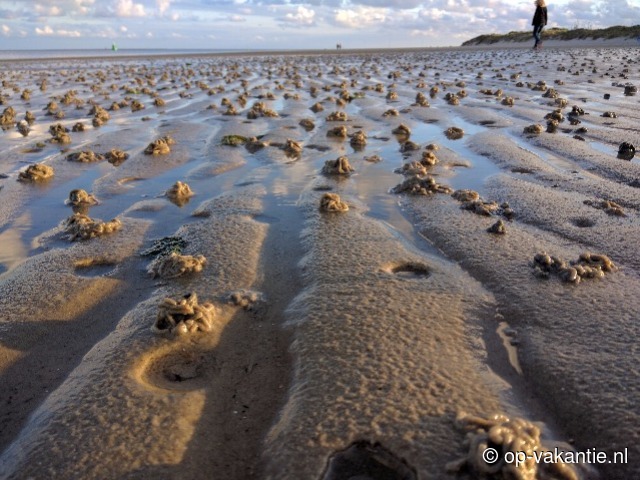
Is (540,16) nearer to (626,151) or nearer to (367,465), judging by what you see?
(626,151)

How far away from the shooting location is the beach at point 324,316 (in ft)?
7.75

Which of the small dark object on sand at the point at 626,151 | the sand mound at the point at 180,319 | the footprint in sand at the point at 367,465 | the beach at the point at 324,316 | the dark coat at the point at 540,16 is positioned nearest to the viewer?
the footprint in sand at the point at 367,465

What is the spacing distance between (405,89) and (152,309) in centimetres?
1605

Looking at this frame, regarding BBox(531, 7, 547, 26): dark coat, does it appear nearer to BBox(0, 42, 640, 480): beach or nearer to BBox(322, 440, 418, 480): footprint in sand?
BBox(0, 42, 640, 480): beach

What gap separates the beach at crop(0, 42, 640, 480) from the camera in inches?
93.0

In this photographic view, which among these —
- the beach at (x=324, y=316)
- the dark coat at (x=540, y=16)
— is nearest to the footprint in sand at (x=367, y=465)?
the beach at (x=324, y=316)

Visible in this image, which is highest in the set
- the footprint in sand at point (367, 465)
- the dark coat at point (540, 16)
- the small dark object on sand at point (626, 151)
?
the dark coat at point (540, 16)

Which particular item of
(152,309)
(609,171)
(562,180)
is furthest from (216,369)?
(609,171)

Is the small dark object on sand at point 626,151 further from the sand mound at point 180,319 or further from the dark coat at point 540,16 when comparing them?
the dark coat at point 540,16

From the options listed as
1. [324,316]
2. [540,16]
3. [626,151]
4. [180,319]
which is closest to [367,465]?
[324,316]

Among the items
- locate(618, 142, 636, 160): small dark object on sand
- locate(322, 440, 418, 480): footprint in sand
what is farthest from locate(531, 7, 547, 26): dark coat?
locate(322, 440, 418, 480): footprint in sand

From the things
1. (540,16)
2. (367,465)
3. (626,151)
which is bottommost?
(367,465)

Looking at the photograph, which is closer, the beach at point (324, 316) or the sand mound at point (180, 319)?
the beach at point (324, 316)

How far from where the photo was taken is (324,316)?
3.43 m
